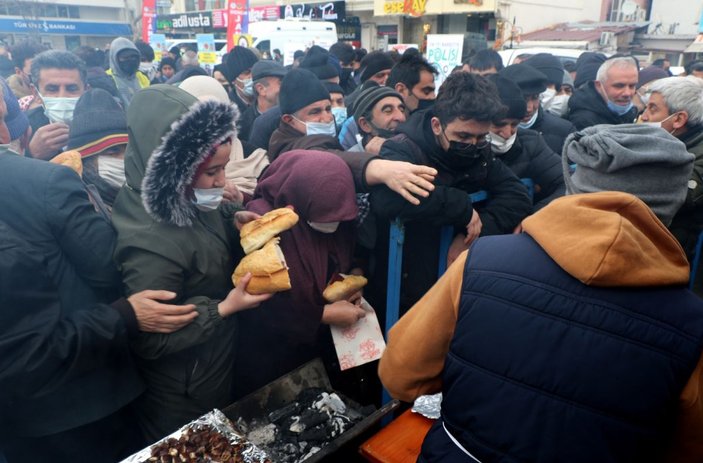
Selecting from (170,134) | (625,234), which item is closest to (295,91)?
(170,134)

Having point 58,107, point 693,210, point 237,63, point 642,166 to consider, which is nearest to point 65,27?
point 237,63

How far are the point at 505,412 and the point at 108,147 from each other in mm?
2608

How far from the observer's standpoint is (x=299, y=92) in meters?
3.84

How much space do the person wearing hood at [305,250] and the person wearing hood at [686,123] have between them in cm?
273

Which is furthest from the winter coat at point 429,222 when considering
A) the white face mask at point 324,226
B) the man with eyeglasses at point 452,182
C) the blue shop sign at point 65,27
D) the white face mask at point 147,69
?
the blue shop sign at point 65,27

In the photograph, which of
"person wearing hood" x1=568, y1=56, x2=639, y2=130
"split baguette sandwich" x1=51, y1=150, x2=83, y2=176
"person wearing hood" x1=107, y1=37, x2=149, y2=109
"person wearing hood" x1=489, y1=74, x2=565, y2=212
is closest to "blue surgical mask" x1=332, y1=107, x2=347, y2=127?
"person wearing hood" x1=489, y1=74, x2=565, y2=212

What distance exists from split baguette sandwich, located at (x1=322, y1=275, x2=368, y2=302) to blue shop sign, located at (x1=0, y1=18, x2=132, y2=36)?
34.6 metres

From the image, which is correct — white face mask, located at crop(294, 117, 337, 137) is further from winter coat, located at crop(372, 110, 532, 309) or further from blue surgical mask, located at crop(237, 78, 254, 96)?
blue surgical mask, located at crop(237, 78, 254, 96)

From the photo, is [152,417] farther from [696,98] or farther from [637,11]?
[637,11]

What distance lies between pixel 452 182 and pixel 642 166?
1.26 m

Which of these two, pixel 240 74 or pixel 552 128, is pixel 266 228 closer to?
pixel 552 128

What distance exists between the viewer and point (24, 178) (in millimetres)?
1906

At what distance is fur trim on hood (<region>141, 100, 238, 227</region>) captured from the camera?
2.02 meters

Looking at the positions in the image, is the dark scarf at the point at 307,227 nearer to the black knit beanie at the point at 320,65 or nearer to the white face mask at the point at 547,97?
the black knit beanie at the point at 320,65
